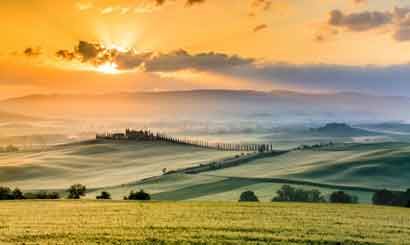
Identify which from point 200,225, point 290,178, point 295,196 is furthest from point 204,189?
point 200,225

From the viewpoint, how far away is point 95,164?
171 m

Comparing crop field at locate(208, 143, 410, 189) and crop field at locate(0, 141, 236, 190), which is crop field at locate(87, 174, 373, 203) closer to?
Result: crop field at locate(208, 143, 410, 189)

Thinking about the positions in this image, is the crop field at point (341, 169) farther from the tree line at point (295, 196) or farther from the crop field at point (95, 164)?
the tree line at point (295, 196)

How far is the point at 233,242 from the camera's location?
26.3 metres

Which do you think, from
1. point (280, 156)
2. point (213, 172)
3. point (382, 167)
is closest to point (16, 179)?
point (213, 172)

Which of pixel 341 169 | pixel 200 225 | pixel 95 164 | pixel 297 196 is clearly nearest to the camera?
pixel 200 225

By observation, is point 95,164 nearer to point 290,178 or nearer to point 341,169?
point 341,169

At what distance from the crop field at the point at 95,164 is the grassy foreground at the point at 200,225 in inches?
3371

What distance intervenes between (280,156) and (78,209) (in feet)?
372

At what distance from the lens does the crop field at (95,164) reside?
450 feet

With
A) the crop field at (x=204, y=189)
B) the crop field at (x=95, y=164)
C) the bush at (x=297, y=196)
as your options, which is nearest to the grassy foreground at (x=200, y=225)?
the bush at (x=297, y=196)

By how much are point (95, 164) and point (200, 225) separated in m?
143

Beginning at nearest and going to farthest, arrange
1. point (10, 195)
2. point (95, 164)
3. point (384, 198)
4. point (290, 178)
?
point (10, 195) < point (384, 198) < point (290, 178) < point (95, 164)

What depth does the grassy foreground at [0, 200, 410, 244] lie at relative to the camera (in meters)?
27.0
